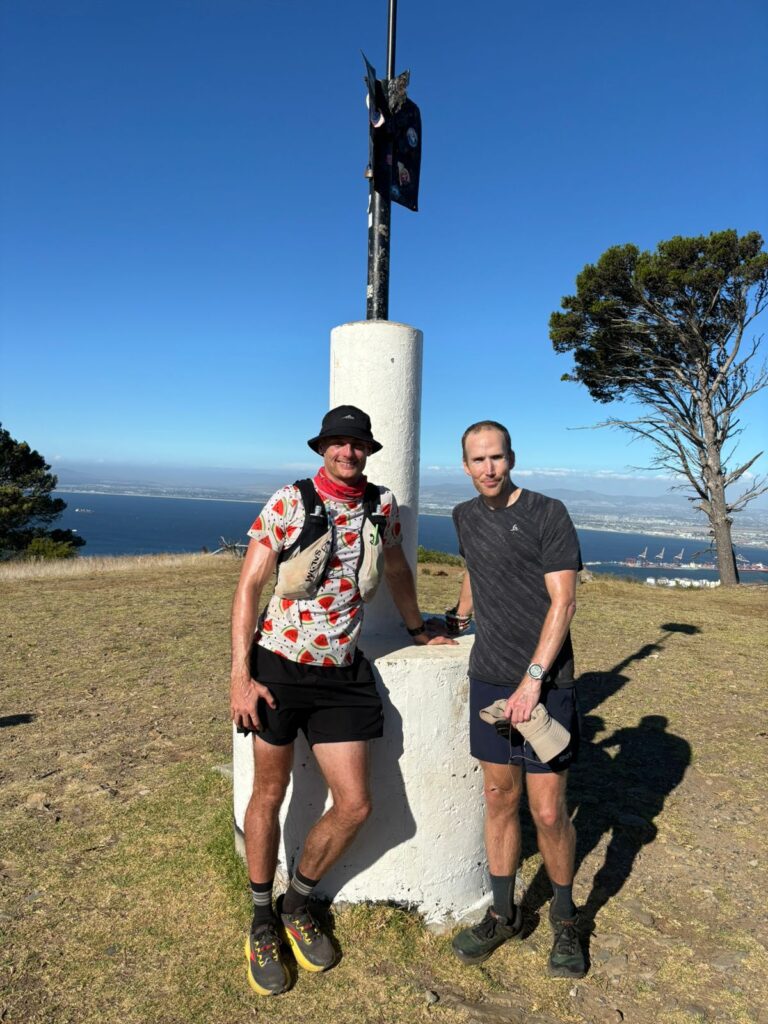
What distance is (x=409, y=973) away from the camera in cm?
265

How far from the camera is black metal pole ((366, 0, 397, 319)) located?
353 centimetres

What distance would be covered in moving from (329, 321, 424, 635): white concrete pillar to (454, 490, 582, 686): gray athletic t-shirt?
76cm

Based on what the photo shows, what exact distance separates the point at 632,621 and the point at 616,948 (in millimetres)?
7824

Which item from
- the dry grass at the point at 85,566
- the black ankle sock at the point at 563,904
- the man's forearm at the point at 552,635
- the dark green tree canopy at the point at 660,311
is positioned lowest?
the black ankle sock at the point at 563,904

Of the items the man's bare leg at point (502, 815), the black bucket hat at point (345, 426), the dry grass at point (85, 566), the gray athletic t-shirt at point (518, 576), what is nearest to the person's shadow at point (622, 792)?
the man's bare leg at point (502, 815)

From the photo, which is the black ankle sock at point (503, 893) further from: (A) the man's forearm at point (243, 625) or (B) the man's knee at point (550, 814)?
(A) the man's forearm at point (243, 625)

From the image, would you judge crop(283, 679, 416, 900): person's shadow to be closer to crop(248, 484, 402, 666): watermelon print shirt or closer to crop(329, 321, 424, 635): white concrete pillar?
crop(248, 484, 402, 666): watermelon print shirt

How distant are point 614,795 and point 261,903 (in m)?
2.60

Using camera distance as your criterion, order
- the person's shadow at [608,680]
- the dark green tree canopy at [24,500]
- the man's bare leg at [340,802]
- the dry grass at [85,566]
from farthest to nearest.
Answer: the dark green tree canopy at [24,500]
the dry grass at [85,566]
the person's shadow at [608,680]
the man's bare leg at [340,802]

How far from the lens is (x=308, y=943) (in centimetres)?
266

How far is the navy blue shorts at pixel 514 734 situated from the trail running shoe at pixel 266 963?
1.03 m

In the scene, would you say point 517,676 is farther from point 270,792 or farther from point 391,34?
point 391,34

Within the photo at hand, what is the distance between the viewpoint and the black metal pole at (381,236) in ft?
11.6

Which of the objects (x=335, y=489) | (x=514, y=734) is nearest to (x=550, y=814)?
(x=514, y=734)
